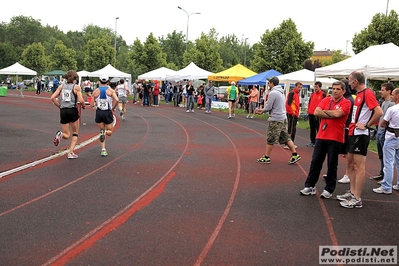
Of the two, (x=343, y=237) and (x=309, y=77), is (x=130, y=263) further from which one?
(x=309, y=77)

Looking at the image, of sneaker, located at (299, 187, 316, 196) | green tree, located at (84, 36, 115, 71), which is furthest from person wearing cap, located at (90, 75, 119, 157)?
green tree, located at (84, 36, 115, 71)

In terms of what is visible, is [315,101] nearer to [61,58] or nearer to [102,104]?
[102,104]

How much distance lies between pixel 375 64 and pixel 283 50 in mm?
24554

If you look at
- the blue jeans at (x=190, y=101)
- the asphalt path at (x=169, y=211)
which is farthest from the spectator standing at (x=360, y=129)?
the blue jeans at (x=190, y=101)

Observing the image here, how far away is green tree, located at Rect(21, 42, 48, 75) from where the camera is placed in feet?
204

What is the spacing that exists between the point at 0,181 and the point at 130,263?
417 centimetres

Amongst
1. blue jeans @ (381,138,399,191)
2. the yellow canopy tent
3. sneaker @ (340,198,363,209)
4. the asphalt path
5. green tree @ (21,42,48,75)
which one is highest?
green tree @ (21,42,48,75)

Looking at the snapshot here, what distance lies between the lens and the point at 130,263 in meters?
3.93

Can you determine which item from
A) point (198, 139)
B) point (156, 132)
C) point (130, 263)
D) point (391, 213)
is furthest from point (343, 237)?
point (156, 132)

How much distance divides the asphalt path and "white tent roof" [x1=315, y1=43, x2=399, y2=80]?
4327 mm

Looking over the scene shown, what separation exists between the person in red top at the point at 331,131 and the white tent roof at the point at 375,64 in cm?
770

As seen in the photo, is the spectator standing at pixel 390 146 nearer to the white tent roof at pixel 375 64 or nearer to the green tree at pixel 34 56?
the white tent roof at pixel 375 64

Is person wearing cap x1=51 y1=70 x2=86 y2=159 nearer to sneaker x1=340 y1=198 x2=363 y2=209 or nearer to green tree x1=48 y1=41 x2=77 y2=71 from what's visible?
sneaker x1=340 y1=198 x2=363 y2=209

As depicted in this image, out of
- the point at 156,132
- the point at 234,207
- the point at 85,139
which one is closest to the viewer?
the point at 234,207
